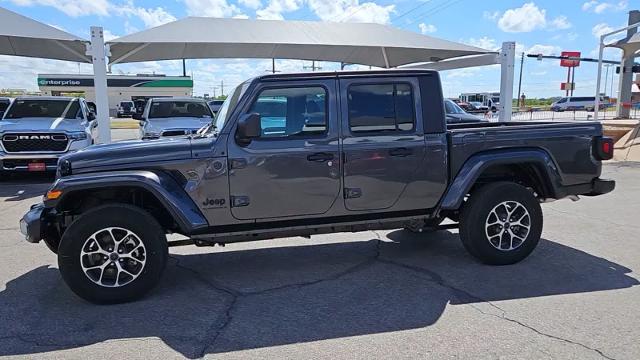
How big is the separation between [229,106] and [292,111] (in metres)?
0.64

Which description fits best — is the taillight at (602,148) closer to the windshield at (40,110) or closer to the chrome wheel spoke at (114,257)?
the chrome wheel spoke at (114,257)

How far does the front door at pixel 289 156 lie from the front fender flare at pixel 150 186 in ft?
1.32

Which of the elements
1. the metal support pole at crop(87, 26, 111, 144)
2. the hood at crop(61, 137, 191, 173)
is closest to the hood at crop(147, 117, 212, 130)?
the metal support pole at crop(87, 26, 111, 144)

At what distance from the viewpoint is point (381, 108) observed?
184 inches

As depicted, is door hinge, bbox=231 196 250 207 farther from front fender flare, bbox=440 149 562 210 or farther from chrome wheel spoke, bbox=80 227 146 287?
front fender flare, bbox=440 149 562 210

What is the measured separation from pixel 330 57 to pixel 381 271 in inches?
564

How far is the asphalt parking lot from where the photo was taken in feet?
11.1

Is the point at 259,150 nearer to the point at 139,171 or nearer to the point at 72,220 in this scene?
the point at 139,171

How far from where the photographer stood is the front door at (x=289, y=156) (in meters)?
4.33

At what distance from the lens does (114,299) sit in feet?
13.5

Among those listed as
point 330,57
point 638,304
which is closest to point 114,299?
point 638,304

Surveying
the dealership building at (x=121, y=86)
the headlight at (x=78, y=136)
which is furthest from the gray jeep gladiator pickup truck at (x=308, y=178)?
the dealership building at (x=121, y=86)

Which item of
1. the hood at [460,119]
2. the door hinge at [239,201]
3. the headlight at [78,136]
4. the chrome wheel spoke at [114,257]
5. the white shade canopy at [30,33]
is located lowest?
the chrome wheel spoke at [114,257]

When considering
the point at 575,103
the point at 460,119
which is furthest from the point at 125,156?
the point at 575,103
